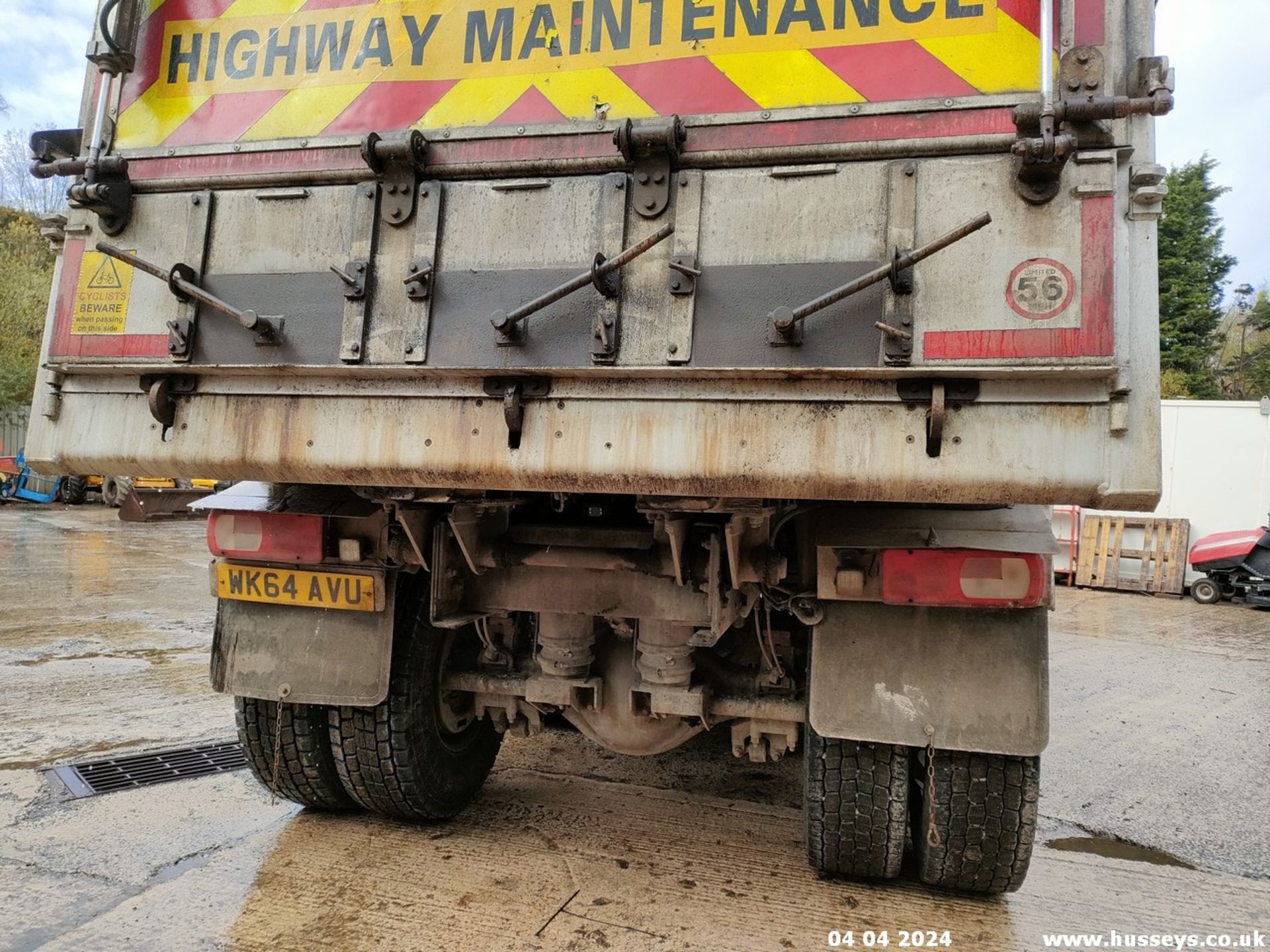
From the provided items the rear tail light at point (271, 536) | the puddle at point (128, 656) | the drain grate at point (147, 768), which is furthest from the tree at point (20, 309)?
the rear tail light at point (271, 536)

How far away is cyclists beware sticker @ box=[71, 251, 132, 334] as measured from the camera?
2.25 meters

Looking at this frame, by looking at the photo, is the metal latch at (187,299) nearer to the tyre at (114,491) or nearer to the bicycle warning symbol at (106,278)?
the bicycle warning symbol at (106,278)

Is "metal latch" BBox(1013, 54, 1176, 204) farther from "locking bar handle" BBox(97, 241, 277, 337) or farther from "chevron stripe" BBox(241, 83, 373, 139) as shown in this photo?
"locking bar handle" BBox(97, 241, 277, 337)

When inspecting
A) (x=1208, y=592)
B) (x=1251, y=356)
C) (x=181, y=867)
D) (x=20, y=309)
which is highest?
(x=1251, y=356)

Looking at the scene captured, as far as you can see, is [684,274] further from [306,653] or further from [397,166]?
[306,653]

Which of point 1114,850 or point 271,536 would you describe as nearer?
point 271,536

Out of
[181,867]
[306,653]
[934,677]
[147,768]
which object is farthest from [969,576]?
[147,768]

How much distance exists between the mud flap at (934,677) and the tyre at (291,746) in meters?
1.73

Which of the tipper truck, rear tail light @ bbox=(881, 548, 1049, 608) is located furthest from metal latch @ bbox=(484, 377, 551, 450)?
rear tail light @ bbox=(881, 548, 1049, 608)

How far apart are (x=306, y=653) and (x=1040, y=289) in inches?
94.7

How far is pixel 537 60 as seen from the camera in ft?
7.04

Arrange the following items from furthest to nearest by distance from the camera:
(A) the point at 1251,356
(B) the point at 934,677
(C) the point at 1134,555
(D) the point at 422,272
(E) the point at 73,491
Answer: (A) the point at 1251,356
(E) the point at 73,491
(C) the point at 1134,555
(B) the point at 934,677
(D) the point at 422,272

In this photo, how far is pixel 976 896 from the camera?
262 centimetres

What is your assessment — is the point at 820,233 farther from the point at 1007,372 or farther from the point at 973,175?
the point at 1007,372
